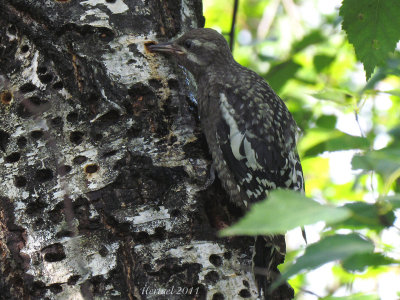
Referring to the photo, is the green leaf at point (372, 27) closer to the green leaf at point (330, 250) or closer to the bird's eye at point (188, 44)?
the bird's eye at point (188, 44)

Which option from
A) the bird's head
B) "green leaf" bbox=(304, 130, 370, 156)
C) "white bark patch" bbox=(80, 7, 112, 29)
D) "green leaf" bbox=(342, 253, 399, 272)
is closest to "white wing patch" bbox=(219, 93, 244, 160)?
the bird's head

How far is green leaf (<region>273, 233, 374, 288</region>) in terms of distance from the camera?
41.9 inches

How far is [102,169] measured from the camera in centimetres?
238

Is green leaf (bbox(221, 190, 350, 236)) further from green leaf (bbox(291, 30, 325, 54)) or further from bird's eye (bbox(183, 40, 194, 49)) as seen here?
green leaf (bbox(291, 30, 325, 54))

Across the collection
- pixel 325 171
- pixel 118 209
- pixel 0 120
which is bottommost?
pixel 118 209

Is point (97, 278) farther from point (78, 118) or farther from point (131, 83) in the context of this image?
point (131, 83)

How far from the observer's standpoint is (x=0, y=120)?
2529 millimetres

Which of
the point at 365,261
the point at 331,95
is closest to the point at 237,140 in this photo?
A: the point at 331,95

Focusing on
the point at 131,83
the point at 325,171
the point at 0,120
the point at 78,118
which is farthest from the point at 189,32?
the point at 325,171

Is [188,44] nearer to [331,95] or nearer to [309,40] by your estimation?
[331,95]

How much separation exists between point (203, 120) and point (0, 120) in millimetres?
1052

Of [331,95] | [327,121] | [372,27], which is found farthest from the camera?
[327,121]

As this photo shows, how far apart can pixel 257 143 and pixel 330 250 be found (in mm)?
2144

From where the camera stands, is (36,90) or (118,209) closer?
(118,209)
